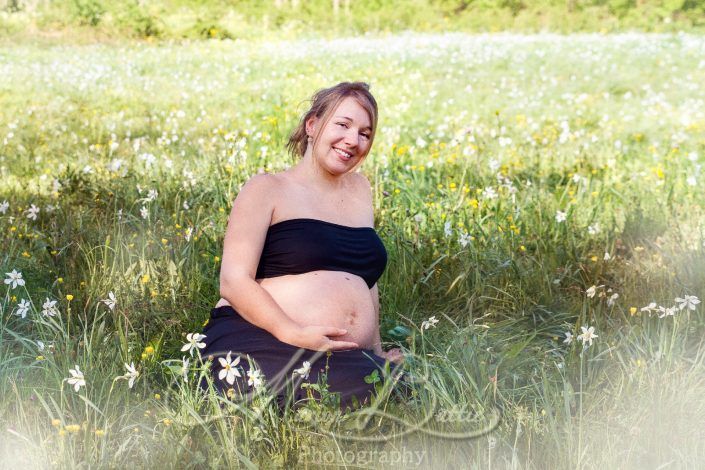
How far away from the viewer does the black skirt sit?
3219mm

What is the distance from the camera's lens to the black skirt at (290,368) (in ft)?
10.6

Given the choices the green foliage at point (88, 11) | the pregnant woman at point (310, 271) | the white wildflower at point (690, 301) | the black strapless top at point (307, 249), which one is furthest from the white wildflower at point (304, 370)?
the green foliage at point (88, 11)

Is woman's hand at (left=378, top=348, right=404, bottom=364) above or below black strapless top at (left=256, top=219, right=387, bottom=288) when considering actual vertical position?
below

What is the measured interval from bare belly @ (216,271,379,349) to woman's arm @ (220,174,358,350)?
0.08m

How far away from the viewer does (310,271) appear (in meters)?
3.57

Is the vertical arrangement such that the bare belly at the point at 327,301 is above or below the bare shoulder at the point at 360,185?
below

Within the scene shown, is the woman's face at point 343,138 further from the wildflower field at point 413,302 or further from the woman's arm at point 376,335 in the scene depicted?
the wildflower field at point 413,302

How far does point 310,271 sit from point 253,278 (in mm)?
251

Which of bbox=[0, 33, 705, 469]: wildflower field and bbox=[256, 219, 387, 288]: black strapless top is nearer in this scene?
bbox=[0, 33, 705, 469]: wildflower field

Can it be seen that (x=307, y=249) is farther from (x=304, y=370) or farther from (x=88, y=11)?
(x=88, y=11)

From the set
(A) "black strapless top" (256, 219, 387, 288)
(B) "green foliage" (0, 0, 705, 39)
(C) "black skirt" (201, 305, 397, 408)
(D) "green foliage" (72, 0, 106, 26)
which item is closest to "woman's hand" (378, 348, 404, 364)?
(C) "black skirt" (201, 305, 397, 408)

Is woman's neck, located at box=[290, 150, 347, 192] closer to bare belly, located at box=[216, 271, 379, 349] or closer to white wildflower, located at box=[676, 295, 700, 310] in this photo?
bare belly, located at box=[216, 271, 379, 349]

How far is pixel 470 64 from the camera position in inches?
659

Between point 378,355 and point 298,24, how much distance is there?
27.4m
